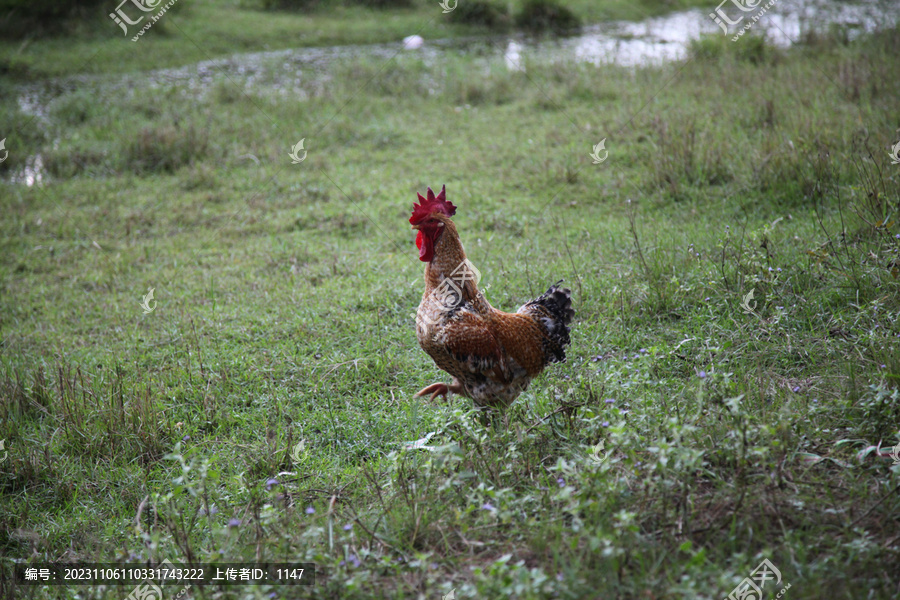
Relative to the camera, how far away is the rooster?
11.4 feet

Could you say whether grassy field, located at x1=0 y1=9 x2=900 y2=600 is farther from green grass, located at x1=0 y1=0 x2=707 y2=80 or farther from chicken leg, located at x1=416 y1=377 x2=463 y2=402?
green grass, located at x1=0 y1=0 x2=707 y2=80

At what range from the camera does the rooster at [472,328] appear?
3482mm

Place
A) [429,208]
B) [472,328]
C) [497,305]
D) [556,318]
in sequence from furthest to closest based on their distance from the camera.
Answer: [497,305] < [556,318] < [429,208] < [472,328]

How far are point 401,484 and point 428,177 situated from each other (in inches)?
216

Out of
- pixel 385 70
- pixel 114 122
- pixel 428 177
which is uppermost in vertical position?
pixel 385 70

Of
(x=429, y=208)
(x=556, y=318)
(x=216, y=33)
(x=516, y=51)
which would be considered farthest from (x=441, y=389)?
(x=216, y=33)

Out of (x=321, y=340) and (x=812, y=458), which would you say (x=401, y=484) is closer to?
(x=812, y=458)

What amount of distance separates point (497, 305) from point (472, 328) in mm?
1600

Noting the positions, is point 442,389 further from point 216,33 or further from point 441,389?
point 216,33

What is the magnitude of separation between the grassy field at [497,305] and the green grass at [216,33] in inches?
131

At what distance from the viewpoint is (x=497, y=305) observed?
198 inches

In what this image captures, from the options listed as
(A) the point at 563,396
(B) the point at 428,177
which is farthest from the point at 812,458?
(B) the point at 428,177

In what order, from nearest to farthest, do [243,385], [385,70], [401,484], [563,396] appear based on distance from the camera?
1. [401,484]
2. [563,396]
3. [243,385]
4. [385,70]

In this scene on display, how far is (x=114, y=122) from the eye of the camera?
9.87 metres
